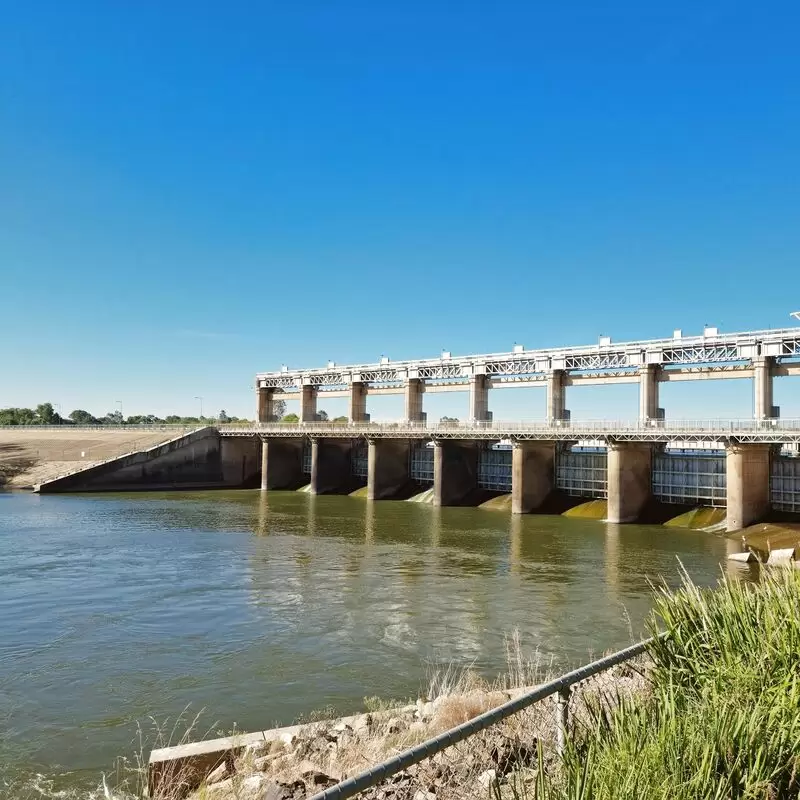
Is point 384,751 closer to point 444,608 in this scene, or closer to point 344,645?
point 344,645

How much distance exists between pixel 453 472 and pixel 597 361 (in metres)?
14.5

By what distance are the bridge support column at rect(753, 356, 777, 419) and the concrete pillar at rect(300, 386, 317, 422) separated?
4727 centimetres

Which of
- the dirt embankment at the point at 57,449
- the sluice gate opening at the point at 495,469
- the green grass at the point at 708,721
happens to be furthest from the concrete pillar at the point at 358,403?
the green grass at the point at 708,721

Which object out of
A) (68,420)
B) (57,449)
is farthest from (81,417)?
(57,449)

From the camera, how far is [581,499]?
53.4m

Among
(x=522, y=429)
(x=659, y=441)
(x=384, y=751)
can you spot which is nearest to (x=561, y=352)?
(x=522, y=429)

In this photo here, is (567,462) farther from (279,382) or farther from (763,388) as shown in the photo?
(279,382)

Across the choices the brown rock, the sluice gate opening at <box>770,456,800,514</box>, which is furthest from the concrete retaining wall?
the brown rock

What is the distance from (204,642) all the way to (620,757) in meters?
14.7

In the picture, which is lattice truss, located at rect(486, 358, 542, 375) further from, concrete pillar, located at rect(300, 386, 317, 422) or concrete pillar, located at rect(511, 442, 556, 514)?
concrete pillar, located at rect(300, 386, 317, 422)

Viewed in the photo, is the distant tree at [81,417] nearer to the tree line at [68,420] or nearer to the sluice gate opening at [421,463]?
the tree line at [68,420]

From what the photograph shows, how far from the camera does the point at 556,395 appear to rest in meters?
59.2

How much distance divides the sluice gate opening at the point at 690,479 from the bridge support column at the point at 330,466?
31249 mm

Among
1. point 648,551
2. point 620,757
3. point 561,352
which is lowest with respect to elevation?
point 648,551
